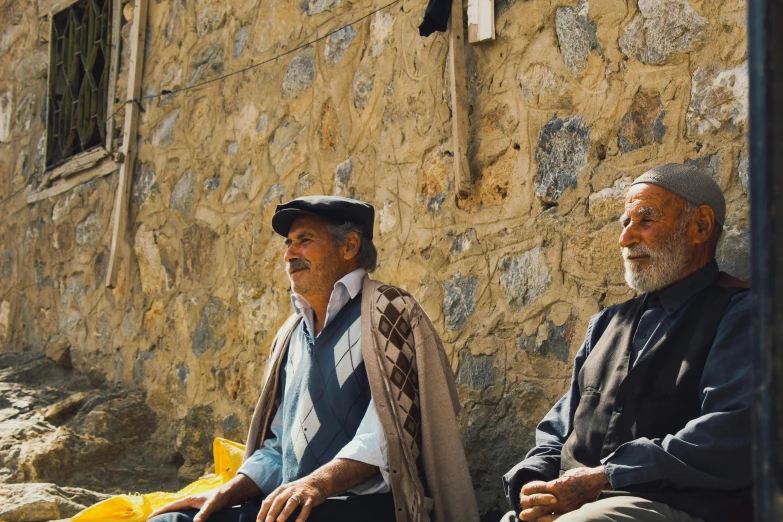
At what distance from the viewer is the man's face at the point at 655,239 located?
2699 millimetres

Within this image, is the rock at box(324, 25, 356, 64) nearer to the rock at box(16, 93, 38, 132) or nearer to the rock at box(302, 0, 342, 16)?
the rock at box(302, 0, 342, 16)

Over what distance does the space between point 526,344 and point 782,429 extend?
2.76 m

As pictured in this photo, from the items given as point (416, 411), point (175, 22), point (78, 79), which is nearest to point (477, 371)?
point (416, 411)

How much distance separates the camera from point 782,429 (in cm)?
79

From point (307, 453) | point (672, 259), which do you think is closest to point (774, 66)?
point (672, 259)

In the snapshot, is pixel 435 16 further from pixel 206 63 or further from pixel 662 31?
pixel 206 63

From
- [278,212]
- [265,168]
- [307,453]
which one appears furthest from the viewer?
[265,168]

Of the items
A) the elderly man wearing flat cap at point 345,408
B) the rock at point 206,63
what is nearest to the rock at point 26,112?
the rock at point 206,63

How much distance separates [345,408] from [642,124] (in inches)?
53.2

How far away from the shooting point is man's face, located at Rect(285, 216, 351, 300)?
11.0 ft

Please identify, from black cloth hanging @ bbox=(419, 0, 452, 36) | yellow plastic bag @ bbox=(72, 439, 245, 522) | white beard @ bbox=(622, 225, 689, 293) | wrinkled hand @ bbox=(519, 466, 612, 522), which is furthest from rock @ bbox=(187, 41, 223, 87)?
wrinkled hand @ bbox=(519, 466, 612, 522)

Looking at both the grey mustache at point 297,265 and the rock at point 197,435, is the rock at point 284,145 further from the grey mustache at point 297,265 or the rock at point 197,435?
the grey mustache at point 297,265

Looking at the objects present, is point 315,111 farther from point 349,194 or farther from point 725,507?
point 725,507

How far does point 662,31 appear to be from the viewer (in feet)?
10.6
